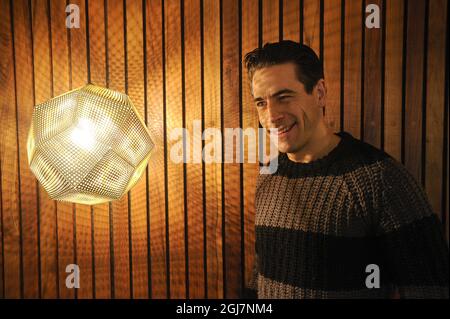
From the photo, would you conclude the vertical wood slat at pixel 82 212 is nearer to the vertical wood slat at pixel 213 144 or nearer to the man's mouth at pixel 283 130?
the vertical wood slat at pixel 213 144

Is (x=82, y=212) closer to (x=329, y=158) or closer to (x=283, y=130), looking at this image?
(x=283, y=130)

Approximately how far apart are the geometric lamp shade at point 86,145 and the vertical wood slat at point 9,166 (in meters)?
0.95

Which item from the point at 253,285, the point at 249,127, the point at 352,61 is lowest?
the point at 253,285

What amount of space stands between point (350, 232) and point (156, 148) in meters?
1.42

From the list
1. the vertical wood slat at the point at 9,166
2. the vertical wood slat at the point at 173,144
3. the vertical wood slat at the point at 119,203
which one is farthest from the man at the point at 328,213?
the vertical wood slat at the point at 9,166

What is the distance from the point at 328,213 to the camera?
1.72 m

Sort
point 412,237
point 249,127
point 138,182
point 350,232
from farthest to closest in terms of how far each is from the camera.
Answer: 1. point 138,182
2. point 249,127
3. point 350,232
4. point 412,237

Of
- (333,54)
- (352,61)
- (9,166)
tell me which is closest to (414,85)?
(352,61)

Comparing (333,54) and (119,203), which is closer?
(333,54)

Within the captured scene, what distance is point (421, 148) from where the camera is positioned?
7.11 ft

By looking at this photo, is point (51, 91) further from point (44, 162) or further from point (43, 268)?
point (43, 268)

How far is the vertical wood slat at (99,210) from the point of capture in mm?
2365

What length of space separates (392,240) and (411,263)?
13 cm
